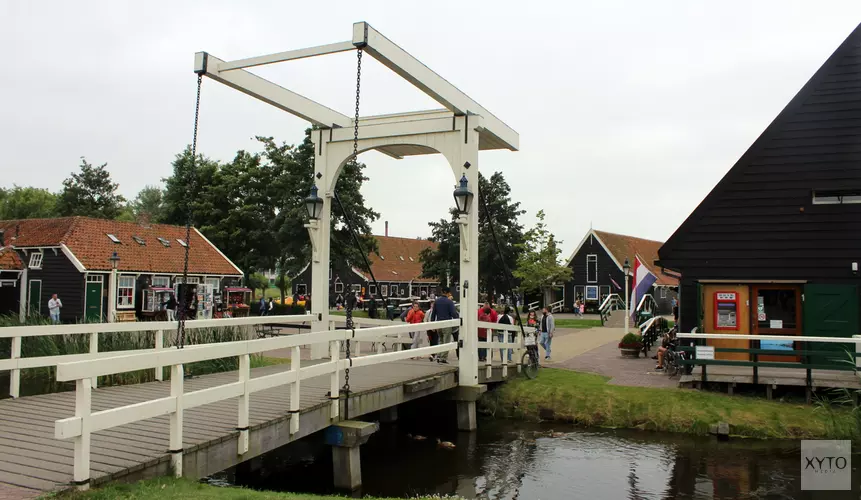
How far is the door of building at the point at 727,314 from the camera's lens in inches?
547

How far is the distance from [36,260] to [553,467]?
26260mm

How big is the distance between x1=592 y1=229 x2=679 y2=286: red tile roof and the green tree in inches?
271

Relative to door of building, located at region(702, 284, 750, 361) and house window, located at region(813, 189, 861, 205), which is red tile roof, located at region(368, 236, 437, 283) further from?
house window, located at region(813, 189, 861, 205)

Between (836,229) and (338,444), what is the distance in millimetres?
11237

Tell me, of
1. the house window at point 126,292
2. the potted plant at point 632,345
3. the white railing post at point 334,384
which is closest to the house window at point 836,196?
the potted plant at point 632,345

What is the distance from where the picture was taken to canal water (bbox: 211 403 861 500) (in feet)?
27.0

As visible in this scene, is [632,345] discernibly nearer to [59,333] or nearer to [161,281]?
[59,333]

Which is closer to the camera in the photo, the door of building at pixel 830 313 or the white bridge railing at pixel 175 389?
the white bridge railing at pixel 175 389

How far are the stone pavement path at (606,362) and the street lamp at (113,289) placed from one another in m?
16.5

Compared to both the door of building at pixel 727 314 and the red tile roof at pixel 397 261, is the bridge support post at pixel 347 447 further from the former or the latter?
the red tile roof at pixel 397 261

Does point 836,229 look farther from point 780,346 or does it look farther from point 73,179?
point 73,179

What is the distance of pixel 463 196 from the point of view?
10.8 meters

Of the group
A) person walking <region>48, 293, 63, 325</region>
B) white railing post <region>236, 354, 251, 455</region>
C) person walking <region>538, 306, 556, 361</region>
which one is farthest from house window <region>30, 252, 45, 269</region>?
white railing post <region>236, 354, 251, 455</region>

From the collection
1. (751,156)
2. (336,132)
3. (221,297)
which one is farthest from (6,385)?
(221,297)
